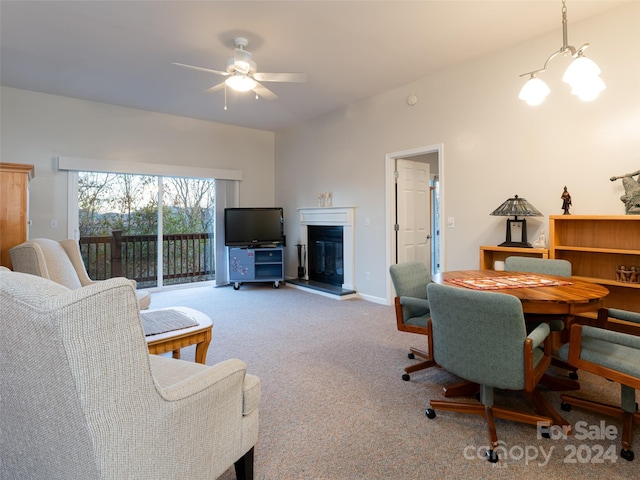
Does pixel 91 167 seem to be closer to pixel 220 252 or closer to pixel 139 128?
pixel 139 128

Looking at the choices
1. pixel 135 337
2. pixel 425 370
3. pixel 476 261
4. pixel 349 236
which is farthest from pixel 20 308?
pixel 349 236

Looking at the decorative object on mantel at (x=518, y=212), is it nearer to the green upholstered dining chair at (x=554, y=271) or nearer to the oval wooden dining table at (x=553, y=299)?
the green upholstered dining chair at (x=554, y=271)

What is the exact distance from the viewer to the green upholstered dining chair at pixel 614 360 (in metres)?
1.60

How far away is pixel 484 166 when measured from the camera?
149 inches

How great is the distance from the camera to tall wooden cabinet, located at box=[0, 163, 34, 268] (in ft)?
7.64

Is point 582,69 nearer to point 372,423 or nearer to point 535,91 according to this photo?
point 535,91

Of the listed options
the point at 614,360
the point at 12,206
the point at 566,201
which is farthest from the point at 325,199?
the point at 614,360

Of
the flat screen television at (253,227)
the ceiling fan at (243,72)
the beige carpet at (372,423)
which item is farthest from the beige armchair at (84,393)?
the flat screen television at (253,227)

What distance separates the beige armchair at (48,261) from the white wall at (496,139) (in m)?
3.32

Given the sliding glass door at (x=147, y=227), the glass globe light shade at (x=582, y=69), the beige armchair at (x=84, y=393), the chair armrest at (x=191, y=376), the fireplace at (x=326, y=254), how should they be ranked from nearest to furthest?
1. the beige armchair at (x=84, y=393)
2. the chair armrest at (x=191, y=376)
3. the glass globe light shade at (x=582, y=69)
4. the sliding glass door at (x=147, y=227)
5. the fireplace at (x=326, y=254)

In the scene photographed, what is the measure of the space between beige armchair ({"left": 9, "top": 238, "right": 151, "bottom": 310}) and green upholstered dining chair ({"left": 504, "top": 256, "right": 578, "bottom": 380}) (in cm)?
281

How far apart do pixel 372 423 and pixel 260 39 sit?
3338mm

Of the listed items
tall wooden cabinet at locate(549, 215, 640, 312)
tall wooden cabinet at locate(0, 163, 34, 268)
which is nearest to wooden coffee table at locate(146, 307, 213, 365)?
tall wooden cabinet at locate(0, 163, 34, 268)

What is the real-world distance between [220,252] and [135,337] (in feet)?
18.2
